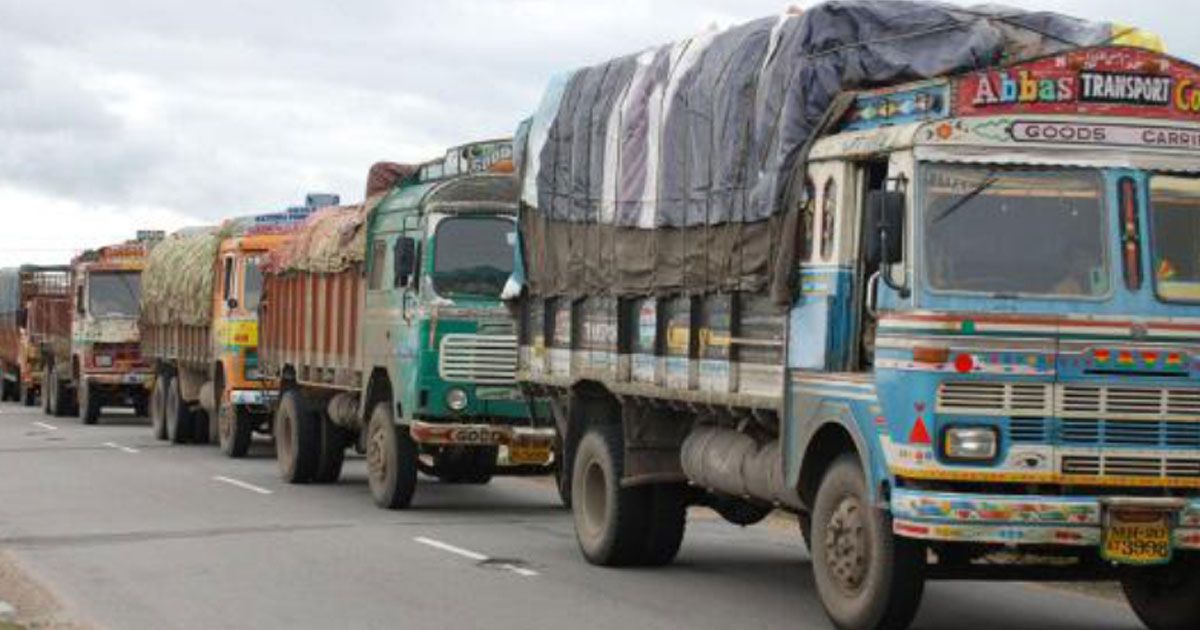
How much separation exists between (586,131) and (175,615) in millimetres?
4983

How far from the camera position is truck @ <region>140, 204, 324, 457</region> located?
92.6 ft

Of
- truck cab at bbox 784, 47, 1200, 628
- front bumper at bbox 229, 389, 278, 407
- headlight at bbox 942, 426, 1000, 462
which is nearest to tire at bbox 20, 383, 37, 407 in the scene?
front bumper at bbox 229, 389, 278, 407

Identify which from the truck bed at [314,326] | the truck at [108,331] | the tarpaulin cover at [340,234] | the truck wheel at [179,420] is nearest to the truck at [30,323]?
the truck at [108,331]

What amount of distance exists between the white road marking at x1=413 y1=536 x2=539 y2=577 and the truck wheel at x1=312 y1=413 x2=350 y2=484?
6.11 metres

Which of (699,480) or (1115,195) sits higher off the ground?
(1115,195)

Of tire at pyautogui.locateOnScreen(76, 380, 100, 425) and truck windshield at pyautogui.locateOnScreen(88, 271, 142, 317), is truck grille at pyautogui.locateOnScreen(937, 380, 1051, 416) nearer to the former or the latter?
tire at pyautogui.locateOnScreen(76, 380, 100, 425)

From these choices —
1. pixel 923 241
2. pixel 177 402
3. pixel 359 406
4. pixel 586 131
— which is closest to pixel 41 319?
pixel 177 402

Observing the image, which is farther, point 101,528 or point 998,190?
point 101,528

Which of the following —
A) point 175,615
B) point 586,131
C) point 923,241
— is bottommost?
point 175,615

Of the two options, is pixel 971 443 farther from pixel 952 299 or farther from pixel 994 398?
pixel 952 299

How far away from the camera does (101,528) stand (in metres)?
18.2

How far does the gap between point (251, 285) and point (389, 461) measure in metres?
9.22

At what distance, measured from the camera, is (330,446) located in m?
23.5

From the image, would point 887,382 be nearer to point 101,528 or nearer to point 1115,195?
point 1115,195
